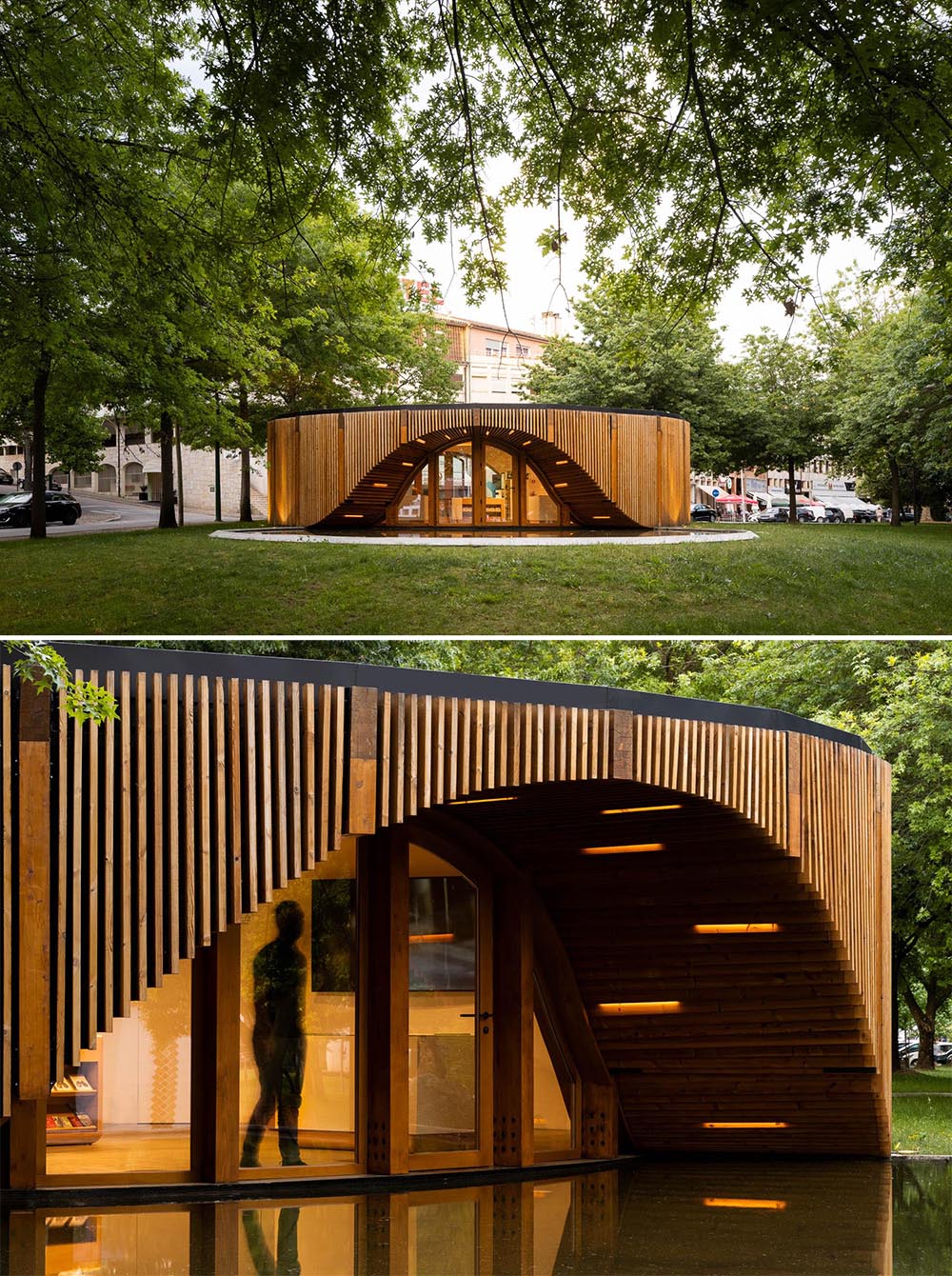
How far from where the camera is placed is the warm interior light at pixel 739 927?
31.2 ft

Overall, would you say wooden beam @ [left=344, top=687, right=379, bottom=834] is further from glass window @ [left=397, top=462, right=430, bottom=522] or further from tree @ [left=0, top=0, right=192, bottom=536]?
glass window @ [left=397, top=462, right=430, bottom=522]

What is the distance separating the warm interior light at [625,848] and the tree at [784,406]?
706 inches

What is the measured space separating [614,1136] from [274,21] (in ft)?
30.2

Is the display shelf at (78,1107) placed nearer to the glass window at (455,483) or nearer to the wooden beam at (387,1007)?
the wooden beam at (387,1007)

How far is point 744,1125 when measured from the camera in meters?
10.8

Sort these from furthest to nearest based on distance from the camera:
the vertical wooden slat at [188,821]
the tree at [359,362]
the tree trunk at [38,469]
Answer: the tree at [359,362] → the tree trunk at [38,469] → the vertical wooden slat at [188,821]

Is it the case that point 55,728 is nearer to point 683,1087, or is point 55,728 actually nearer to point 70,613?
point 70,613

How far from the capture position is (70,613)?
1166 cm

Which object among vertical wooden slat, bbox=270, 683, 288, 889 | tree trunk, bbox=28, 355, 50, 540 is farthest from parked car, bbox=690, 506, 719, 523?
vertical wooden slat, bbox=270, 683, 288, 889

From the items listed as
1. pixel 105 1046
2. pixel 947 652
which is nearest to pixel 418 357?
pixel 947 652

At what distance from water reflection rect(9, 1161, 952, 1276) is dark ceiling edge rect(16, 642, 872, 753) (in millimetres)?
3007

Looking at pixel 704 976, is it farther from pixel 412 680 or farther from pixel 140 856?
pixel 140 856

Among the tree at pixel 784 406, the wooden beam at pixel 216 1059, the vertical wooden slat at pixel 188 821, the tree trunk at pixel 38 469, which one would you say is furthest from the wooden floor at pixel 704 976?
the tree at pixel 784 406

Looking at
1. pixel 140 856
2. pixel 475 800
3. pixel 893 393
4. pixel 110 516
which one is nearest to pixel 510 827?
pixel 475 800
